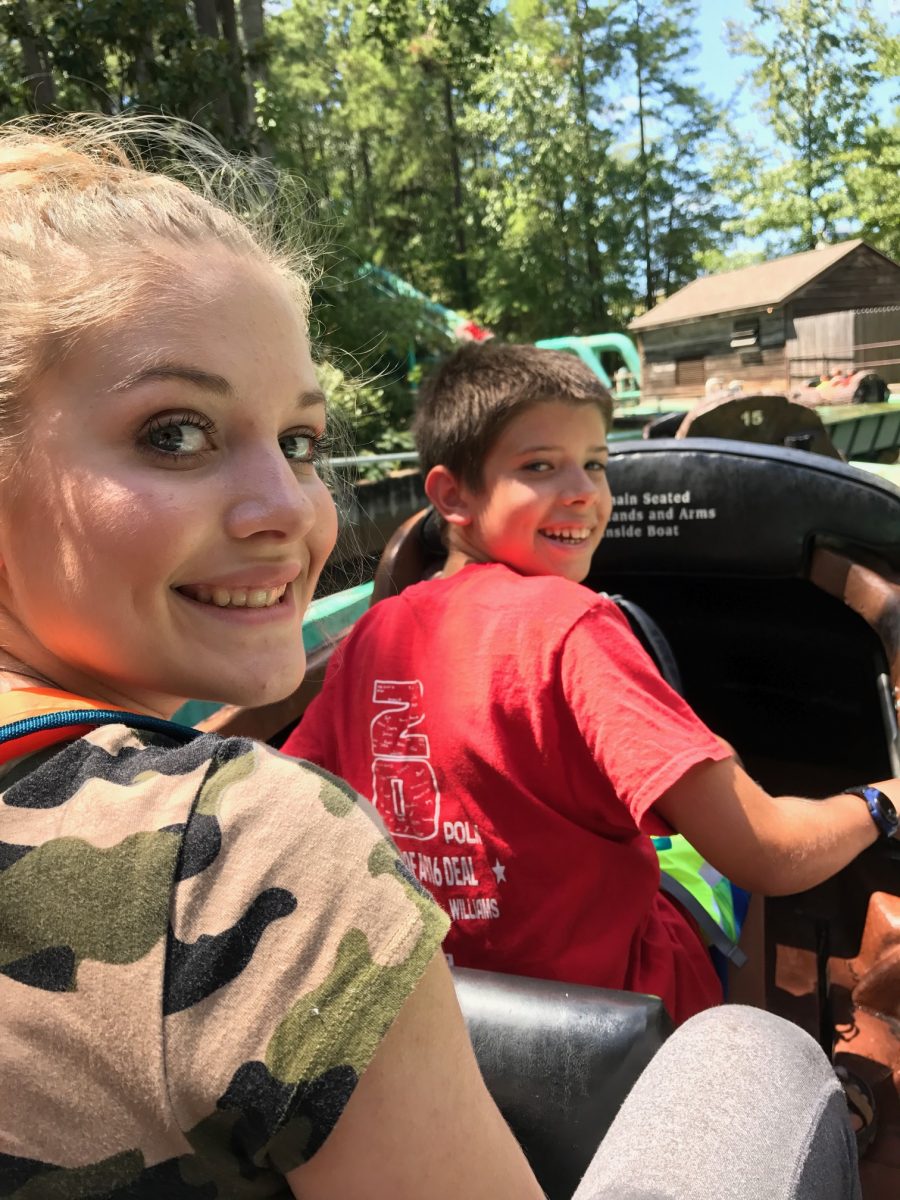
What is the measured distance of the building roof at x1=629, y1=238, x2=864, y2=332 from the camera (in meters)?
19.6

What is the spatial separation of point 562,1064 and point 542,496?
0.94 m

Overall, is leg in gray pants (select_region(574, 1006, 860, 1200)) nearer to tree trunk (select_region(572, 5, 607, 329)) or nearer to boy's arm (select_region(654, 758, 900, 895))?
boy's arm (select_region(654, 758, 900, 895))

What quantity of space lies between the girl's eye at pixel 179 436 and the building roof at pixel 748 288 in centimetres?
2096

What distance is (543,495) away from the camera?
157cm

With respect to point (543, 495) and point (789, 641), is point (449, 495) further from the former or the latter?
point (789, 641)

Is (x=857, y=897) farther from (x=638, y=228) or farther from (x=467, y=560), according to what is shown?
(x=638, y=228)

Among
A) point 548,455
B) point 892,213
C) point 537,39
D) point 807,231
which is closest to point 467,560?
point 548,455

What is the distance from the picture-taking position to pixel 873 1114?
139 cm

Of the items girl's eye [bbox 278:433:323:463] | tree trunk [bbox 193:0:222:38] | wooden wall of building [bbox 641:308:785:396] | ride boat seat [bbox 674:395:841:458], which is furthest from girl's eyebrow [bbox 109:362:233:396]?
wooden wall of building [bbox 641:308:785:396]

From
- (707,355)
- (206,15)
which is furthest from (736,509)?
(707,355)

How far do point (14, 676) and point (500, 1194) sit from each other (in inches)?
18.7

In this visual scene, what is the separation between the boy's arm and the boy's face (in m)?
0.56

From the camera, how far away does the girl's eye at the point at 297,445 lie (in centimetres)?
82

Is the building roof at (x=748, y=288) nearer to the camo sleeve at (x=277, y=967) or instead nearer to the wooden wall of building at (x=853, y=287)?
the wooden wall of building at (x=853, y=287)
